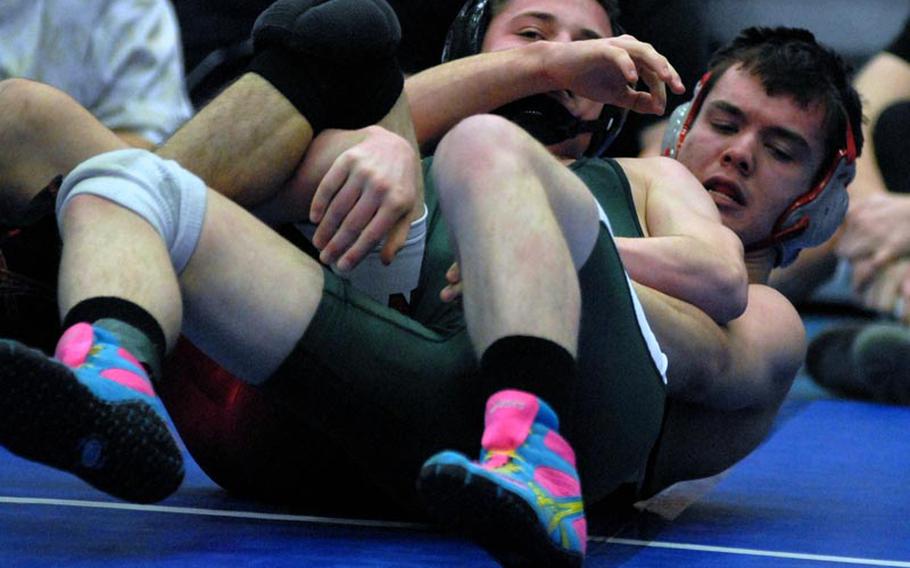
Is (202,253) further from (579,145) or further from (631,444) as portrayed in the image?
(579,145)

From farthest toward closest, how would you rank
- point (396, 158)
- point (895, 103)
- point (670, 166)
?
point (895, 103) → point (670, 166) → point (396, 158)

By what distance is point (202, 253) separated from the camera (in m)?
1.69

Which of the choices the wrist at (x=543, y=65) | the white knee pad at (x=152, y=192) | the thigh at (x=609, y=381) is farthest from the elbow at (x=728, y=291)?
the white knee pad at (x=152, y=192)

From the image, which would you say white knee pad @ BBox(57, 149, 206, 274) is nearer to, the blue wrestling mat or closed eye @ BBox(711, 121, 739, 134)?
the blue wrestling mat

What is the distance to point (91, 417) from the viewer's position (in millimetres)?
1395

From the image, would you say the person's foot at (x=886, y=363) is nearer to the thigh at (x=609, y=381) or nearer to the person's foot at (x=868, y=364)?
the person's foot at (x=868, y=364)

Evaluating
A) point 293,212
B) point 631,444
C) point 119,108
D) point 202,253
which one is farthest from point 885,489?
point 119,108

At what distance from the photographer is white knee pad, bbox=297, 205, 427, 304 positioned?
6.42 feet

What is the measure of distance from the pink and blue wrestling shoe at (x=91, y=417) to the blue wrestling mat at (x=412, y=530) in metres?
0.24

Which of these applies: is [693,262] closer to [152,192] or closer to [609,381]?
[609,381]

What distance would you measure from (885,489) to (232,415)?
3.41 feet

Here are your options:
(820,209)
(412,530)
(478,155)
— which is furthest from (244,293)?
(820,209)

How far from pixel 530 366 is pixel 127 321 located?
393 millimetres

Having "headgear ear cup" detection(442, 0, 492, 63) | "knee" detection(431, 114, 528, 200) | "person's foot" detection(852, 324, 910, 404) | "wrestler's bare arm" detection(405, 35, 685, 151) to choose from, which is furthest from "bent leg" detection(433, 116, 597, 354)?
"person's foot" detection(852, 324, 910, 404)
